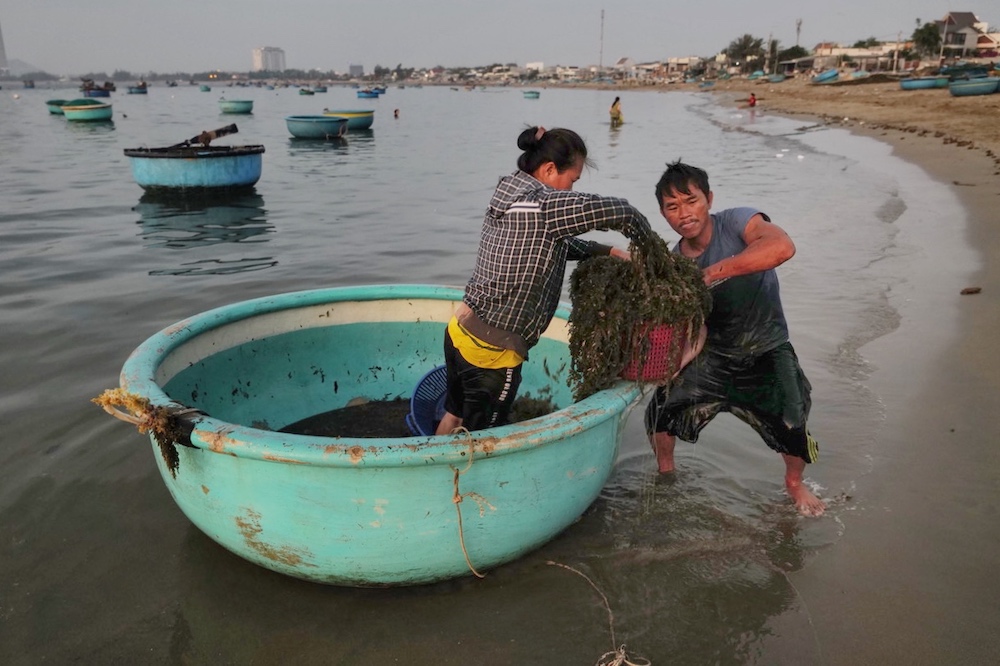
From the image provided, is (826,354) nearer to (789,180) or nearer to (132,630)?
(132,630)

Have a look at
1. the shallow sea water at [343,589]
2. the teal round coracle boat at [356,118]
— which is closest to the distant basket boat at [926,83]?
the teal round coracle boat at [356,118]

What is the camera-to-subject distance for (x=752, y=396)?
3461 millimetres

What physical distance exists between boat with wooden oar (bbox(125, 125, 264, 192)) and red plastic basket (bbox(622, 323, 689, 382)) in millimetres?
11906

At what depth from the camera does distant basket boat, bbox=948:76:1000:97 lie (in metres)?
29.6

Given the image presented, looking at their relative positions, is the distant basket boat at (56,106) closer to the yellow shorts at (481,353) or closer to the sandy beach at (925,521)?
the yellow shorts at (481,353)

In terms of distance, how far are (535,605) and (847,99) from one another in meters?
47.5

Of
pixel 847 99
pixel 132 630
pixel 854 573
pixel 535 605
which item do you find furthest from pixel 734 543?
pixel 847 99

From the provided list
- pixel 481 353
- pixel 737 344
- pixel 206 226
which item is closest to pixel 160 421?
pixel 481 353

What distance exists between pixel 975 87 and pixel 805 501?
1365 inches

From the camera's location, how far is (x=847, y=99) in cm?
4241

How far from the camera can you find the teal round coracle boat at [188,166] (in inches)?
518

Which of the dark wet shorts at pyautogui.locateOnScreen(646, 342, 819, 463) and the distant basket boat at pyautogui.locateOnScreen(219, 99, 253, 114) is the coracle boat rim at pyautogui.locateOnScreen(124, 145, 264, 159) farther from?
the distant basket boat at pyautogui.locateOnScreen(219, 99, 253, 114)

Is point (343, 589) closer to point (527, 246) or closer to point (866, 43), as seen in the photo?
point (527, 246)

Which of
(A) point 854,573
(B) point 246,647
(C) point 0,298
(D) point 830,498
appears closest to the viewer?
(B) point 246,647
